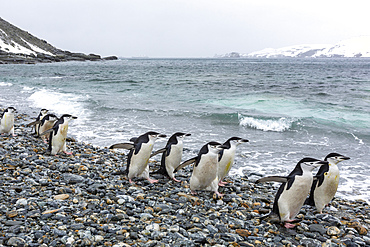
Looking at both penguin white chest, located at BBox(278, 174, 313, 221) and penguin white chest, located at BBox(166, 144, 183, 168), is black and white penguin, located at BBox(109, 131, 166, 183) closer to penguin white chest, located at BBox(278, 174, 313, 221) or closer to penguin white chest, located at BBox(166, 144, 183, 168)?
penguin white chest, located at BBox(166, 144, 183, 168)

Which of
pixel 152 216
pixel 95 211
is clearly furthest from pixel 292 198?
pixel 95 211

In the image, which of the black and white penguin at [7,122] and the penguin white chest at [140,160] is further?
the black and white penguin at [7,122]

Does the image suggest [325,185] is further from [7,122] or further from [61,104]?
[61,104]

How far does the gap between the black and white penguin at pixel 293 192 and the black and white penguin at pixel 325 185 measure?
604 millimetres

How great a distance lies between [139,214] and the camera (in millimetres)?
4367

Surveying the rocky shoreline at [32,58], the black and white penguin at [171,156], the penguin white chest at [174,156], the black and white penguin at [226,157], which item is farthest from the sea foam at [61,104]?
the rocky shoreline at [32,58]

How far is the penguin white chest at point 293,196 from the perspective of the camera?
14.6ft

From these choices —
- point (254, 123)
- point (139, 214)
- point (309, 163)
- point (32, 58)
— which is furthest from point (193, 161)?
point (32, 58)

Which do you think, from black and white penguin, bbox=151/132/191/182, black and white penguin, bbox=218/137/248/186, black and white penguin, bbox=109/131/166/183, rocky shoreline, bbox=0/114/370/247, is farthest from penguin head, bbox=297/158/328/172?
black and white penguin, bbox=109/131/166/183

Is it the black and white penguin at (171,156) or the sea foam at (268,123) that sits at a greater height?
the black and white penguin at (171,156)

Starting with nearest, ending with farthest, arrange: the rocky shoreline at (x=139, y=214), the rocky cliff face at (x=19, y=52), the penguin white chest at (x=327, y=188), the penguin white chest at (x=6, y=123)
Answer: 1. the rocky shoreline at (x=139, y=214)
2. the penguin white chest at (x=327, y=188)
3. the penguin white chest at (x=6, y=123)
4. the rocky cliff face at (x=19, y=52)

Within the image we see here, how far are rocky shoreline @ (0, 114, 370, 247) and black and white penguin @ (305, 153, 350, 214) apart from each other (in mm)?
200

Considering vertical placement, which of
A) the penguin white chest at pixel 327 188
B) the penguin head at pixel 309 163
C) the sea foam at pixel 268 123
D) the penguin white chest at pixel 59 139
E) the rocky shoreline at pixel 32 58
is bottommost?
the sea foam at pixel 268 123

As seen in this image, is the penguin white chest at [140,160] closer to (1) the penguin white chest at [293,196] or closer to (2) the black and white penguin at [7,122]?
(1) the penguin white chest at [293,196]
